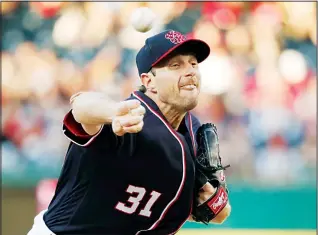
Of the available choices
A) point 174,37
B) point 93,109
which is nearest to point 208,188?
point 174,37

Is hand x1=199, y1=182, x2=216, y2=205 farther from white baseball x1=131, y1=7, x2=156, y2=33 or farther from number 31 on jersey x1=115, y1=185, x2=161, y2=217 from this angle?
white baseball x1=131, y1=7, x2=156, y2=33

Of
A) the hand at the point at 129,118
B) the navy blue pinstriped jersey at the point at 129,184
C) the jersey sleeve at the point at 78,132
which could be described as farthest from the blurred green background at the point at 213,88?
the hand at the point at 129,118

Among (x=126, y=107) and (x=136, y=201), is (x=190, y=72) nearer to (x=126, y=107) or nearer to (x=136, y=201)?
(x=136, y=201)

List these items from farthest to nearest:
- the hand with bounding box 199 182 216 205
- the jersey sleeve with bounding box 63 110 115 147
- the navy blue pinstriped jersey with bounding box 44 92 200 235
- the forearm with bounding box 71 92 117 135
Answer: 1. the hand with bounding box 199 182 216 205
2. the navy blue pinstriped jersey with bounding box 44 92 200 235
3. the jersey sleeve with bounding box 63 110 115 147
4. the forearm with bounding box 71 92 117 135

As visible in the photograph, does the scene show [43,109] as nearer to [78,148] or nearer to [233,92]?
[233,92]

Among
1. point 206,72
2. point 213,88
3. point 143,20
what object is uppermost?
point 206,72

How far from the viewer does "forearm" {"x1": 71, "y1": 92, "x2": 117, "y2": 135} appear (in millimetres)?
2207

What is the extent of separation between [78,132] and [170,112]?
535 millimetres

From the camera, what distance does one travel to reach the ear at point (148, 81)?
9.27ft

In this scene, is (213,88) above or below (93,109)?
above

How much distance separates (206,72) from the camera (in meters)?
7.61

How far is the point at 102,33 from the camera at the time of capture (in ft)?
26.5

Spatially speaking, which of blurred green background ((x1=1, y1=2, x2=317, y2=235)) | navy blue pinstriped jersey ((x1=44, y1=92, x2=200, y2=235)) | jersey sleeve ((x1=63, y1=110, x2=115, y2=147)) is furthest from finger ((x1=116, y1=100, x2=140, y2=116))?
blurred green background ((x1=1, y1=2, x2=317, y2=235))

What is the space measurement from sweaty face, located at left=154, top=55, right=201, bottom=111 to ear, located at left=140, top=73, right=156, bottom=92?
Answer: 0.10 feet
